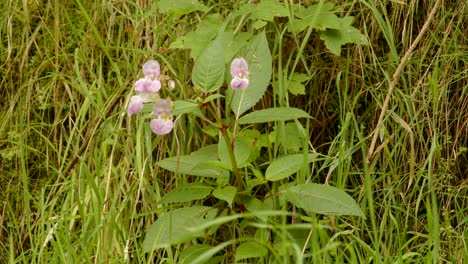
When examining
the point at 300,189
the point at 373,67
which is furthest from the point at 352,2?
the point at 300,189

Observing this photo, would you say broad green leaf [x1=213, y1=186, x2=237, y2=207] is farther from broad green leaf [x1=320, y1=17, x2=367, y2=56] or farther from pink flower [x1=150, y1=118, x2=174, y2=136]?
broad green leaf [x1=320, y1=17, x2=367, y2=56]

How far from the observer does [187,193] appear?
2.76 m

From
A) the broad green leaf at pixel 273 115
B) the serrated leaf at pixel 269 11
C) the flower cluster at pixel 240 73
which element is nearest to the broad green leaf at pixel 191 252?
the broad green leaf at pixel 273 115

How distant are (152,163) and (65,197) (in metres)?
0.36

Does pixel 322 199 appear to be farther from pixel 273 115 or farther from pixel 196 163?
pixel 196 163

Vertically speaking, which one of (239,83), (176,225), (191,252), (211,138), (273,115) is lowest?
(191,252)

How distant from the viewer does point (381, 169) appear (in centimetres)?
305

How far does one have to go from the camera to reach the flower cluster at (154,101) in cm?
248

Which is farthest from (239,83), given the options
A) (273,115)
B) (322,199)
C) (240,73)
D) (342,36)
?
(342,36)

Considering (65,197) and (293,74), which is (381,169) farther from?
(65,197)

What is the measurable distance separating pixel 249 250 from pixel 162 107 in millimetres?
515

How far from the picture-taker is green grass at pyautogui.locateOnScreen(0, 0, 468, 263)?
289cm

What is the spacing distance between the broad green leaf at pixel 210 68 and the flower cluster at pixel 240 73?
0.07m

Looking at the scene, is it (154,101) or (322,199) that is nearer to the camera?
(154,101)
